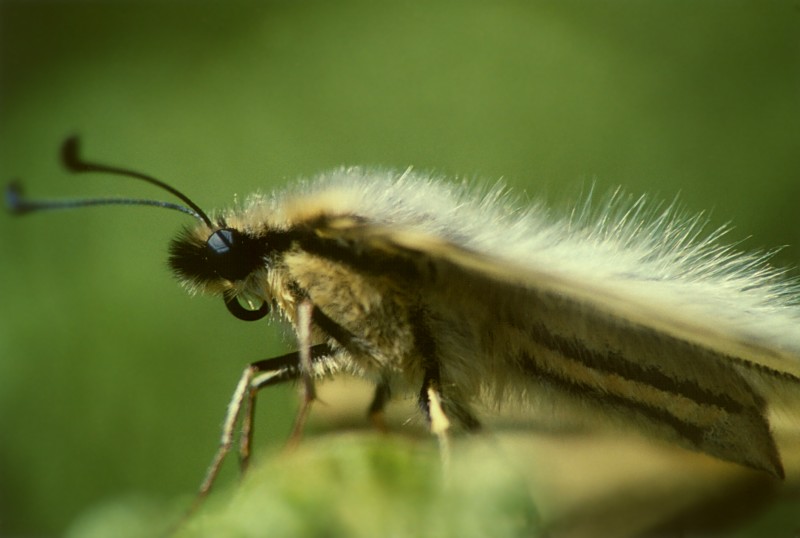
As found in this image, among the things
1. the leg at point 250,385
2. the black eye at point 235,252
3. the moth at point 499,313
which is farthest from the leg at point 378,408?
the black eye at point 235,252

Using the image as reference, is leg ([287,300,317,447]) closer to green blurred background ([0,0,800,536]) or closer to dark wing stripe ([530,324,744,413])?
dark wing stripe ([530,324,744,413])

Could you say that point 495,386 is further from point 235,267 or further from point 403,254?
point 235,267

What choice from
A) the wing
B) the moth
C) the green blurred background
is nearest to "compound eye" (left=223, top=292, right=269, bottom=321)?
the moth

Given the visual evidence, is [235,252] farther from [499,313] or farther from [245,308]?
[499,313]

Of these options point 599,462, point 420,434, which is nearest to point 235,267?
point 420,434

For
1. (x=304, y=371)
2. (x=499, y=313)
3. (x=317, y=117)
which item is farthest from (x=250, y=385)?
(x=317, y=117)

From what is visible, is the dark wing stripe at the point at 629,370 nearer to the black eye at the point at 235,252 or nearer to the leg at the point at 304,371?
the leg at the point at 304,371
